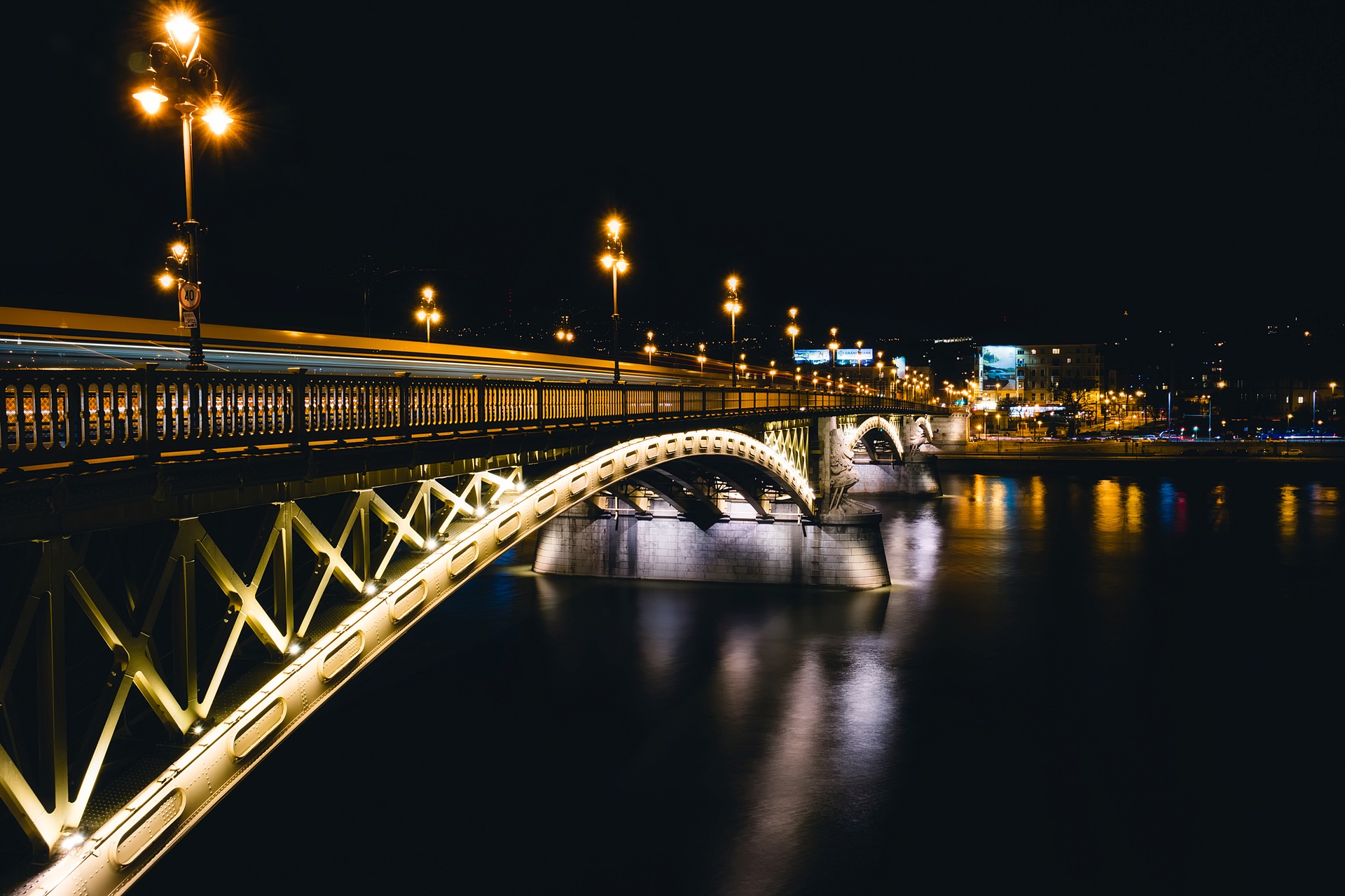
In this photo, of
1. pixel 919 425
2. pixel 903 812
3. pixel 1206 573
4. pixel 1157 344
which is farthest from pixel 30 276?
pixel 1157 344

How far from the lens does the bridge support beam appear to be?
32.7 m

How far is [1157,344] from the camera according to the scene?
534 feet

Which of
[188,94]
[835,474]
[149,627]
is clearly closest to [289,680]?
[149,627]

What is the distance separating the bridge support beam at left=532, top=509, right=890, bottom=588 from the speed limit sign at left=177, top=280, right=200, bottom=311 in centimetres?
2550

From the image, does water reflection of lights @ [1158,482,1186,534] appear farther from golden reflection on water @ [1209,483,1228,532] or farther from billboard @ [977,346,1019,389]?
billboard @ [977,346,1019,389]

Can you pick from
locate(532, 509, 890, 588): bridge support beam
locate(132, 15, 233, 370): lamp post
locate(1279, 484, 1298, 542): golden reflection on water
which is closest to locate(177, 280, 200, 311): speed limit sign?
locate(132, 15, 233, 370): lamp post

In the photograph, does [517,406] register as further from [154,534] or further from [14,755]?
[14,755]

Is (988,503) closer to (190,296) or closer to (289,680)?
(289,680)

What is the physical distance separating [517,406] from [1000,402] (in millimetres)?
159922

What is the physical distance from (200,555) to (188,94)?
3.77 metres

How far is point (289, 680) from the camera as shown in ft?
25.8

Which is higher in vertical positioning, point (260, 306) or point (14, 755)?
point (260, 306)

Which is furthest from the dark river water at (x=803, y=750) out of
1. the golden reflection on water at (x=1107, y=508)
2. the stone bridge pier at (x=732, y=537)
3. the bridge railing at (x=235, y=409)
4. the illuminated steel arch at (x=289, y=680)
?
the golden reflection on water at (x=1107, y=508)

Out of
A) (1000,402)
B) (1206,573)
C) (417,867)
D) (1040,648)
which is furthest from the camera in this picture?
(1000,402)
